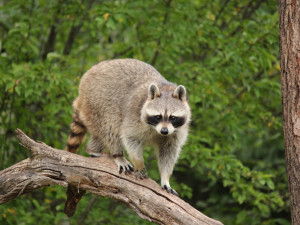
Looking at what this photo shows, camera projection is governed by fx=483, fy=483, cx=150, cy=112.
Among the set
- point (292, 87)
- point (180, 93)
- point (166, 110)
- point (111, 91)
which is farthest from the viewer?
point (111, 91)

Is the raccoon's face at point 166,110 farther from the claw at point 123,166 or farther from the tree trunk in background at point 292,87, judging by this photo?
the tree trunk in background at point 292,87

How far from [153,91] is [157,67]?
2.61 metres

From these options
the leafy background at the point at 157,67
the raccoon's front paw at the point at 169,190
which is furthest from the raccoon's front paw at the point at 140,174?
the leafy background at the point at 157,67

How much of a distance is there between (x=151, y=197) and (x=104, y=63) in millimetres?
2297

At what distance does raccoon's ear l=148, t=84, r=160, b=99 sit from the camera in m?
5.41

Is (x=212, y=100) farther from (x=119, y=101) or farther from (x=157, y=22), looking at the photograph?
(x=119, y=101)

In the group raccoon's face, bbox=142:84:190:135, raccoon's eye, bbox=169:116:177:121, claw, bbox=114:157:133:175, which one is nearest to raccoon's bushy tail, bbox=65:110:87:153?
claw, bbox=114:157:133:175

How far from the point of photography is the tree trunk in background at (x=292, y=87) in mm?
3961

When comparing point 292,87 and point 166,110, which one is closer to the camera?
point 292,87

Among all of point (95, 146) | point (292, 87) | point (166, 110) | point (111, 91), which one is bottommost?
point (95, 146)

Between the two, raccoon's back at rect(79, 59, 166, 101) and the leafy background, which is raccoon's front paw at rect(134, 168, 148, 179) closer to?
raccoon's back at rect(79, 59, 166, 101)

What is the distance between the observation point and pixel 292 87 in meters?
4.00

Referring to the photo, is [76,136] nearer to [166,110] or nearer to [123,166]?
[123,166]

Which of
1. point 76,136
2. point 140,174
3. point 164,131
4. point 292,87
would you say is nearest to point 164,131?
point 164,131
